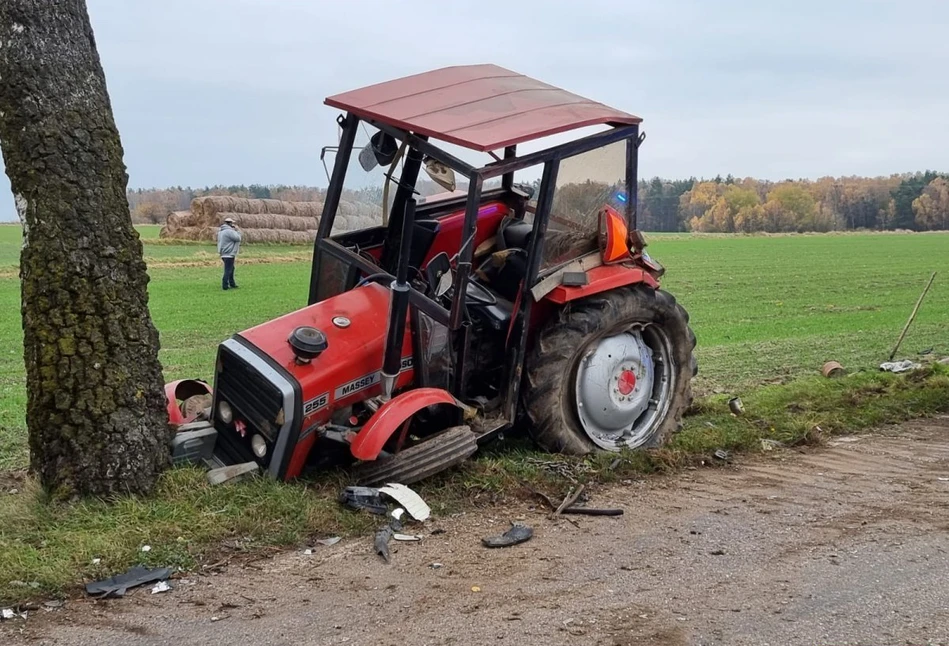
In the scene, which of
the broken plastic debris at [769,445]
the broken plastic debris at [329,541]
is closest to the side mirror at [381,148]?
the broken plastic debris at [329,541]

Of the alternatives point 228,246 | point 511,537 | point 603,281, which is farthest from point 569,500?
point 228,246

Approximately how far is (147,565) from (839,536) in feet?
11.3

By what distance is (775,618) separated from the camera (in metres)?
3.78

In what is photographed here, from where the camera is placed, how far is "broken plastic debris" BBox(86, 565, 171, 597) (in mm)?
3922

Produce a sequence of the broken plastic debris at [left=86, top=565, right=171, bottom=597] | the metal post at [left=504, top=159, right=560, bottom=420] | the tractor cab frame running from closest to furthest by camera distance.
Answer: the broken plastic debris at [left=86, top=565, right=171, bottom=597], the tractor cab frame, the metal post at [left=504, top=159, right=560, bottom=420]

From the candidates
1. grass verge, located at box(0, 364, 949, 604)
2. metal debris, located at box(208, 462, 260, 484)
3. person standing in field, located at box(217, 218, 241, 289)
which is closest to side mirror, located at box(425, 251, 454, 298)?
grass verge, located at box(0, 364, 949, 604)

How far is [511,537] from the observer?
470cm

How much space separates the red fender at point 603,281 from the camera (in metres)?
5.77

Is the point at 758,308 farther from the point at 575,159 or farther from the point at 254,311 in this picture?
the point at 575,159

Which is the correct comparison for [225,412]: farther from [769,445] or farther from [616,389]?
[769,445]

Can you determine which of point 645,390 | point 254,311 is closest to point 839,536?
point 645,390

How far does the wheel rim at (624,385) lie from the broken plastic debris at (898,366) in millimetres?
4767

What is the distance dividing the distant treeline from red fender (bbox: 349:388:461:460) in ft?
227

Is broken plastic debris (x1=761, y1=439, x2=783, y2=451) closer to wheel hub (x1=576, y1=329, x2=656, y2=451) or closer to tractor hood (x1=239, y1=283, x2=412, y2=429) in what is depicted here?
wheel hub (x1=576, y1=329, x2=656, y2=451)
